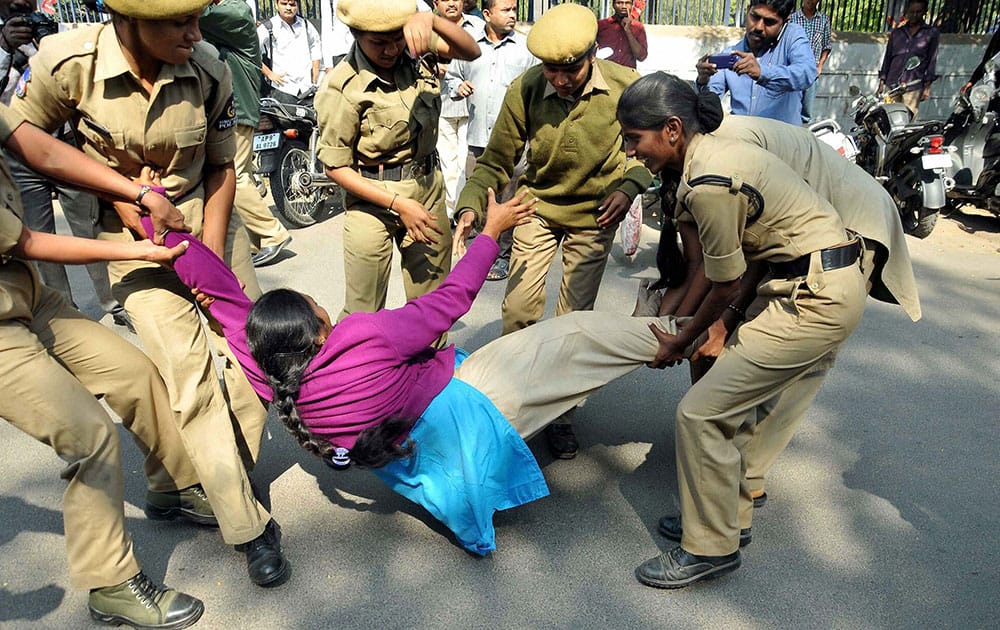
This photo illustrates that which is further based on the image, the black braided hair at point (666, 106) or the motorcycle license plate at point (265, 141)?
the motorcycle license plate at point (265, 141)

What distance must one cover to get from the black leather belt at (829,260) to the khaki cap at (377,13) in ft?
5.66

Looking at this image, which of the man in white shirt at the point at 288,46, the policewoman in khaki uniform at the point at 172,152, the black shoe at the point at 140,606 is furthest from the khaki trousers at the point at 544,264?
the man in white shirt at the point at 288,46

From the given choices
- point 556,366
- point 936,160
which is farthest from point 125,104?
point 936,160

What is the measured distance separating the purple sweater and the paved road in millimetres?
600

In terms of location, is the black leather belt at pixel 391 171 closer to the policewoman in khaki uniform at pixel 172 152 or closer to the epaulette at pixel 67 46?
the policewoman in khaki uniform at pixel 172 152

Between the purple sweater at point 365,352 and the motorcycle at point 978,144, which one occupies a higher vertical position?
the purple sweater at point 365,352

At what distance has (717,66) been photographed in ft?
20.9

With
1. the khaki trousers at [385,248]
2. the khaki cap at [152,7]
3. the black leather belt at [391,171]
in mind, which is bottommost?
the khaki trousers at [385,248]

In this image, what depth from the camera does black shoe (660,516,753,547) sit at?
9.72 ft

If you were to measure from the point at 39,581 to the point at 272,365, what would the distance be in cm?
121

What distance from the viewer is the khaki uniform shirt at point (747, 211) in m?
2.44

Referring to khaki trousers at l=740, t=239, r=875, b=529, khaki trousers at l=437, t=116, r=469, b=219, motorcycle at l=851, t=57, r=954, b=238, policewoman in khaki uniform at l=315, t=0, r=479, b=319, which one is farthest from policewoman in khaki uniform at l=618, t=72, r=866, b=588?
motorcycle at l=851, t=57, r=954, b=238

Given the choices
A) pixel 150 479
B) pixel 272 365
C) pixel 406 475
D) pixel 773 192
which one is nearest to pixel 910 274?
pixel 773 192

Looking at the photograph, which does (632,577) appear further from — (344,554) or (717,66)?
(717,66)
